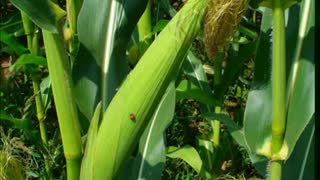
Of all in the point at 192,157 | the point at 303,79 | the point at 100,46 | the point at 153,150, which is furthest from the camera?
the point at 192,157

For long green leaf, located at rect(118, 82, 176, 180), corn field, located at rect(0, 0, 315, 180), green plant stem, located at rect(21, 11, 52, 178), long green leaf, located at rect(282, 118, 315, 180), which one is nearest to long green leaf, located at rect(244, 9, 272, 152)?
corn field, located at rect(0, 0, 315, 180)

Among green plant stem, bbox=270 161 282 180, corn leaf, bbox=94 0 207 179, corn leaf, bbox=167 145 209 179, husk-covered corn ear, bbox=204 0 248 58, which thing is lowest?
corn leaf, bbox=167 145 209 179

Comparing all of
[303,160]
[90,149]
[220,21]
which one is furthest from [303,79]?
[90,149]

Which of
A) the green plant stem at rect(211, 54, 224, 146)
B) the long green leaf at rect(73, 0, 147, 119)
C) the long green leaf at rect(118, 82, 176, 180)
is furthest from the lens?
the green plant stem at rect(211, 54, 224, 146)

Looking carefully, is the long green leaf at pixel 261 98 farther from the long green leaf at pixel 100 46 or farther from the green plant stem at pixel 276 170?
the long green leaf at pixel 100 46

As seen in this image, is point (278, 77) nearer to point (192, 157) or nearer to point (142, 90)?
point (142, 90)

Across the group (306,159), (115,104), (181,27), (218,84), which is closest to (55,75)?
(115,104)

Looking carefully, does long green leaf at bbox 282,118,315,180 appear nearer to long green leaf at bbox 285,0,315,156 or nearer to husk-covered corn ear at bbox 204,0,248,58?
long green leaf at bbox 285,0,315,156
